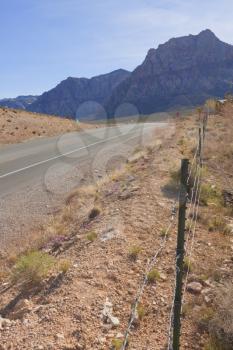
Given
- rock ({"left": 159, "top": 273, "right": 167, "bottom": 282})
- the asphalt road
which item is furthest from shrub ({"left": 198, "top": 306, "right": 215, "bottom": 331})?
the asphalt road

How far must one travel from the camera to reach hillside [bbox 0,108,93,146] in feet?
103

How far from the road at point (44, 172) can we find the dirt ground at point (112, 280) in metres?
1.17

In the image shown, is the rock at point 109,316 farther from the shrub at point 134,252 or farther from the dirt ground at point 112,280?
the shrub at point 134,252

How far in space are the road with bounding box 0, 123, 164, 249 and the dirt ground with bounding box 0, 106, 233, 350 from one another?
1.17 metres

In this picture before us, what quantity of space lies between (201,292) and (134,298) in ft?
3.69

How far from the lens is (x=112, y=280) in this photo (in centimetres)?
709

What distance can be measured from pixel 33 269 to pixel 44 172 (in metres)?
9.84

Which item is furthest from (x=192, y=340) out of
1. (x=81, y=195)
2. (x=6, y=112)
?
(x=6, y=112)

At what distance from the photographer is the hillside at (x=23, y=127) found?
3138cm

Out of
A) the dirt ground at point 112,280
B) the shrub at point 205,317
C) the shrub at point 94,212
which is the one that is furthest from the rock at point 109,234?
the shrub at point 205,317

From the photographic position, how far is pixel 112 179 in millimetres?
14844

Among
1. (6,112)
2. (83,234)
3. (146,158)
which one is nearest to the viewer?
(83,234)

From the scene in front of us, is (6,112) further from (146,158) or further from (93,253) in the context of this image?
(93,253)

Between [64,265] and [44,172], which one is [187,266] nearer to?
[64,265]
